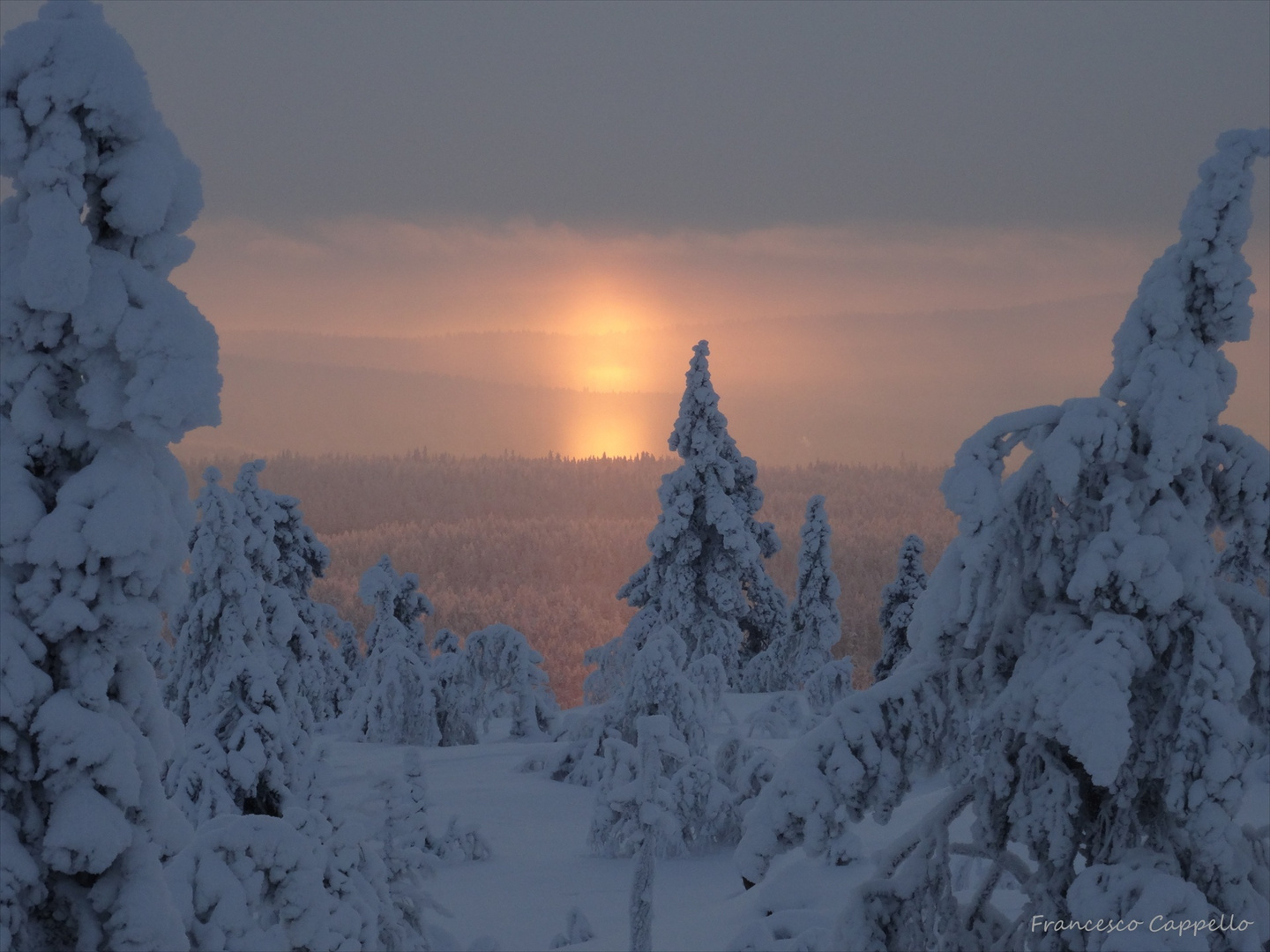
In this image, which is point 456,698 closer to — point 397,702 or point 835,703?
point 397,702

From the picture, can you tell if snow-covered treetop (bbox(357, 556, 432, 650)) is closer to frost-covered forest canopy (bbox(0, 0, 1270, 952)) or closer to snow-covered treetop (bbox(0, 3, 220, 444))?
frost-covered forest canopy (bbox(0, 0, 1270, 952))

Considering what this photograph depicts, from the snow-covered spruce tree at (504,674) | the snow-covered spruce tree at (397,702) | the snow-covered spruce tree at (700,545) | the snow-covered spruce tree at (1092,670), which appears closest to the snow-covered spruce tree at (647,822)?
the snow-covered spruce tree at (1092,670)

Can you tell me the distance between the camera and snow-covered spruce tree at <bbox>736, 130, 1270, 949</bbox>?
7074 millimetres

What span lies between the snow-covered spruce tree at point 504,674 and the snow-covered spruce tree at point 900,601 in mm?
12641

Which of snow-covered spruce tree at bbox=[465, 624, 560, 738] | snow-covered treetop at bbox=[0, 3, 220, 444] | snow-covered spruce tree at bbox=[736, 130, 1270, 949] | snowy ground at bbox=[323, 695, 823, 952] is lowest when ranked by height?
snowy ground at bbox=[323, 695, 823, 952]

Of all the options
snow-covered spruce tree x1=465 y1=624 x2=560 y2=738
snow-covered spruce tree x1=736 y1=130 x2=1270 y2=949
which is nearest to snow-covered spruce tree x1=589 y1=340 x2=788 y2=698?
snow-covered spruce tree x1=465 y1=624 x2=560 y2=738

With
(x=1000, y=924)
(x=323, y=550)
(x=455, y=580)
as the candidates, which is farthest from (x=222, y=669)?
(x=455, y=580)

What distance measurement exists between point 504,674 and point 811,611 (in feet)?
50.2

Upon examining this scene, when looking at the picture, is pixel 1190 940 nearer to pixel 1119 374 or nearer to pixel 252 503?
pixel 1119 374

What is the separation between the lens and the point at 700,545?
36.1 meters

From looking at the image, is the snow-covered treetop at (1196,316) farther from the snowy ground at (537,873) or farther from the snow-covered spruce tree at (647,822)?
the snow-covered spruce tree at (647,822)

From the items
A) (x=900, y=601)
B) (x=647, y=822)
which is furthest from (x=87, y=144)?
(x=900, y=601)

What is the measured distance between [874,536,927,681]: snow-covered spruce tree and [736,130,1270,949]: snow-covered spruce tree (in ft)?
99.2

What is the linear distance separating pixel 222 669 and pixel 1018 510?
9.11 meters
